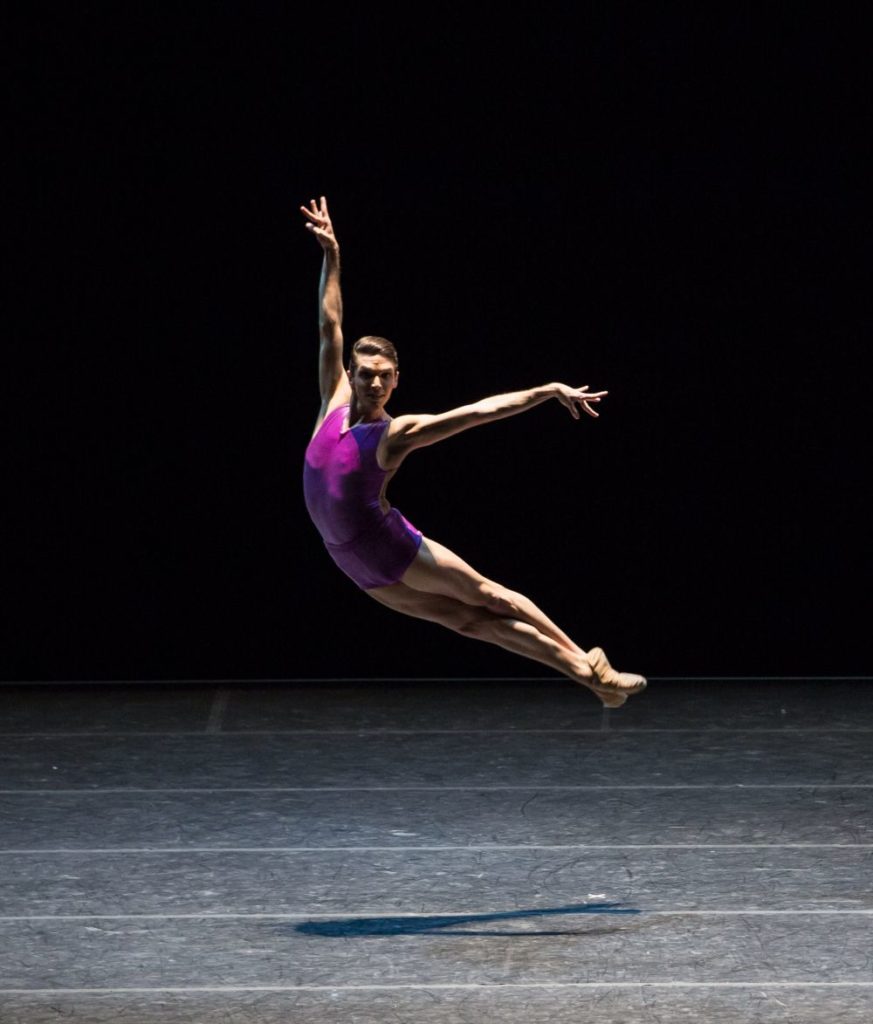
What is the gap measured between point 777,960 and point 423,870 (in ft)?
Result: 3.61

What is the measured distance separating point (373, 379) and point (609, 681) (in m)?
0.95

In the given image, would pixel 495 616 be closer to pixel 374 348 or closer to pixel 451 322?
pixel 374 348

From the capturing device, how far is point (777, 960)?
440 centimetres

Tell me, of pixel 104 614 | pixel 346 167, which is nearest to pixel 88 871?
pixel 104 614

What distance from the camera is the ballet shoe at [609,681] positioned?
15.8 feet

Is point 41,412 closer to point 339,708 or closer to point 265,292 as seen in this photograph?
point 265,292

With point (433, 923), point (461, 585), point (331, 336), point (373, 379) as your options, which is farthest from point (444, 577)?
point (433, 923)

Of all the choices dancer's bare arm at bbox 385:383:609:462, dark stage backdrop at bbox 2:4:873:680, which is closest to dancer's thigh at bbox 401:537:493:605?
dancer's bare arm at bbox 385:383:609:462

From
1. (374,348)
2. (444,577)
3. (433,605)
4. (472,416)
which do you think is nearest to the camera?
(472,416)

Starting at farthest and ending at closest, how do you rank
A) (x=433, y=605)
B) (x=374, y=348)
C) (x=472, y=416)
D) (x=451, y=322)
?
(x=451, y=322) < (x=433, y=605) < (x=374, y=348) < (x=472, y=416)

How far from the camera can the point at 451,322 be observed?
7.30 metres

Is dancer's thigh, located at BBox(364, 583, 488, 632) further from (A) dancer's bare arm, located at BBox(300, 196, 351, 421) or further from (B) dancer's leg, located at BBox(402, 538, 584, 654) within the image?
(A) dancer's bare arm, located at BBox(300, 196, 351, 421)

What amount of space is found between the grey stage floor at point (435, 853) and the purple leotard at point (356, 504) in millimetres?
866

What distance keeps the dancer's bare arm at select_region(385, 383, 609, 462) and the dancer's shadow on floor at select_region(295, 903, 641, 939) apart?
3.60 ft
